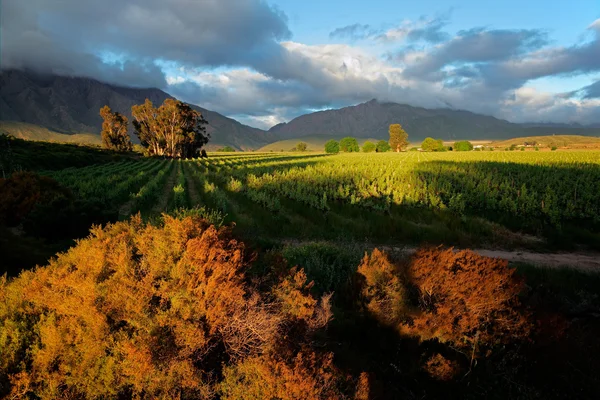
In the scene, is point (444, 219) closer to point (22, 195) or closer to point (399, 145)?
point (22, 195)

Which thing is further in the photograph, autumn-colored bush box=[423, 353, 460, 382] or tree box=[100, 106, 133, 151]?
tree box=[100, 106, 133, 151]

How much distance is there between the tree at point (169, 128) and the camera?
71562mm

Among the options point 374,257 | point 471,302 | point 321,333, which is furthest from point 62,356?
point 471,302

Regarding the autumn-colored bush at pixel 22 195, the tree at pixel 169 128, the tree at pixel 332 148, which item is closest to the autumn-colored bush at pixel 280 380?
the autumn-colored bush at pixel 22 195

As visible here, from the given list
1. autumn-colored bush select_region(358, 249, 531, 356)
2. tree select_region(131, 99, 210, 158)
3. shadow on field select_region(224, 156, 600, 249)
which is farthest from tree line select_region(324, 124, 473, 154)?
autumn-colored bush select_region(358, 249, 531, 356)

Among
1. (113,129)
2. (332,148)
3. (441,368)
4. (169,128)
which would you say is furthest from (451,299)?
(332,148)

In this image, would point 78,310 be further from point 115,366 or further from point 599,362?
point 599,362

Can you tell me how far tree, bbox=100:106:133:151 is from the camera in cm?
7944

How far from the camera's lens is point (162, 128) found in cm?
7250

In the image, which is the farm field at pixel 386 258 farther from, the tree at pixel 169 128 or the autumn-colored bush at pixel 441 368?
the tree at pixel 169 128

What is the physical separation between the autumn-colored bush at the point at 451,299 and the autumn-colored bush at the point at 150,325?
168 centimetres

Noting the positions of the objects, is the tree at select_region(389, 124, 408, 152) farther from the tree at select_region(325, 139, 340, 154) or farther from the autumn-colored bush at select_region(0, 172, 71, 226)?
the autumn-colored bush at select_region(0, 172, 71, 226)

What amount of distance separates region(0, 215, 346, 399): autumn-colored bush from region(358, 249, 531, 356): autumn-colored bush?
1.68m

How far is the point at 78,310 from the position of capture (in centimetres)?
291
